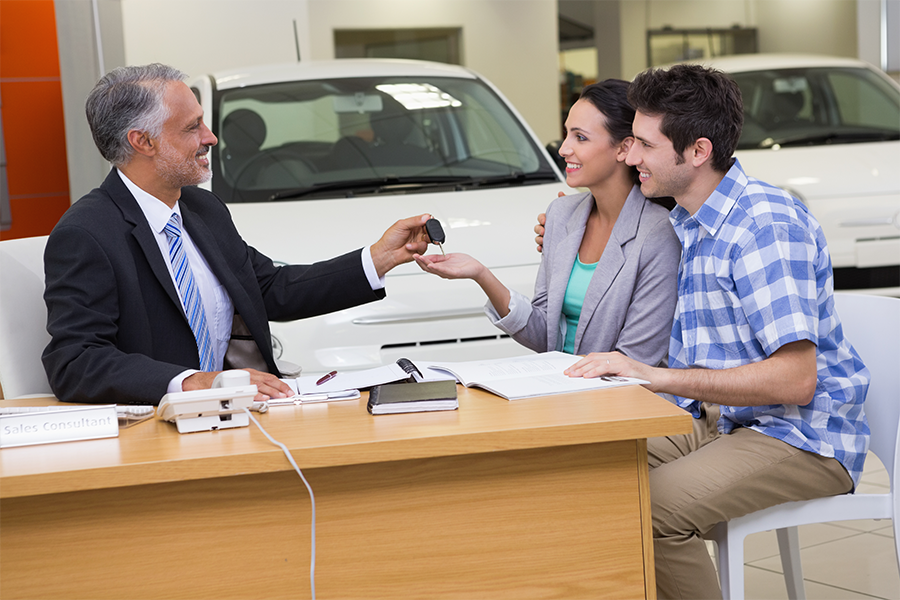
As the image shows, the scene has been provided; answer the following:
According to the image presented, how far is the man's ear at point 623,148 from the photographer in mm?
2311

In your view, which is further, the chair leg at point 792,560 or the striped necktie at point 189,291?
the chair leg at point 792,560

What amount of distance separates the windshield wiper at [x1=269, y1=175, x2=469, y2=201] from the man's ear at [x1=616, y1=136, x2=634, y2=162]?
55.2 inches

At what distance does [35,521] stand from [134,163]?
0.99m

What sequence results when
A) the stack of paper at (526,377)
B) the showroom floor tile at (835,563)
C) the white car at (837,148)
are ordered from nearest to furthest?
1. the stack of paper at (526,377)
2. the showroom floor tile at (835,563)
3. the white car at (837,148)

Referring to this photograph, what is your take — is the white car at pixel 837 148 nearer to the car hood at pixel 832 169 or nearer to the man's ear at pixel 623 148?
the car hood at pixel 832 169


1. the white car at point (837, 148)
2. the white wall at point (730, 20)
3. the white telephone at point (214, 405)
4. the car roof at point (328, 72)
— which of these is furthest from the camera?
the white wall at point (730, 20)

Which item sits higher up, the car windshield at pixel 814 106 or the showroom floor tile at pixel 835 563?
the car windshield at pixel 814 106

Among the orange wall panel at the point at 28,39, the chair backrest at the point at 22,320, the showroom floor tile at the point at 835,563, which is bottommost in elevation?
the showroom floor tile at the point at 835,563

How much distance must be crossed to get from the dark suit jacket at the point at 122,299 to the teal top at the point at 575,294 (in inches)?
21.2

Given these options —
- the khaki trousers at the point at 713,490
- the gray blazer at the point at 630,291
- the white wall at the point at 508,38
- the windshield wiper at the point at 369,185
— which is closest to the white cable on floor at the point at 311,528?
the khaki trousers at the point at 713,490

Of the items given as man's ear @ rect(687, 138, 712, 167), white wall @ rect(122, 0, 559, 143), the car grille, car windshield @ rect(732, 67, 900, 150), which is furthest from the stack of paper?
white wall @ rect(122, 0, 559, 143)

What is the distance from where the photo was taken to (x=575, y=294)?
93.9 inches

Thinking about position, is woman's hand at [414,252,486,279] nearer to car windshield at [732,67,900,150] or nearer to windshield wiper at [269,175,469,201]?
windshield wiper at [269,175,469,201]

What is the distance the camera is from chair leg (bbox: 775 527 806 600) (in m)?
2.33
